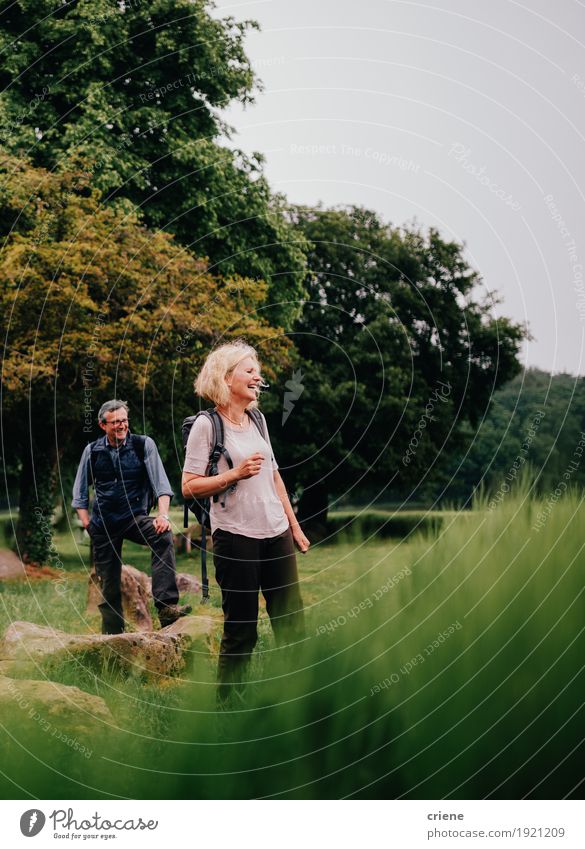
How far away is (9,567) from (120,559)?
36.2 feet

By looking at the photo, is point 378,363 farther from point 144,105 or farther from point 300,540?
point 300,540

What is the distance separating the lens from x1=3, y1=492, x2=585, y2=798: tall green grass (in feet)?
16.3

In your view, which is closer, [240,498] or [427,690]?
[427,690]

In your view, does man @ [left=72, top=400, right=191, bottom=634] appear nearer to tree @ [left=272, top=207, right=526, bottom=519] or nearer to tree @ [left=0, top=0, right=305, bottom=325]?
tree @ [left=0, top=0, right=305, bottom=325]

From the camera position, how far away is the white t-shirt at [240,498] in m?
6.21

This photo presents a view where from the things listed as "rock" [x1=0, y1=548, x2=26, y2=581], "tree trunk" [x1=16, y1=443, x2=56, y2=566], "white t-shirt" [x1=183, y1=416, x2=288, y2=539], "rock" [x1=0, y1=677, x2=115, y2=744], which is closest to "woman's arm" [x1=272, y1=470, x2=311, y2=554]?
"white t-shirt" [x1=183, y1=416, x2=288, y2=539]

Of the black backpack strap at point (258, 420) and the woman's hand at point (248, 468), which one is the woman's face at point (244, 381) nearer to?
the black backpack strap at point (258, 420)

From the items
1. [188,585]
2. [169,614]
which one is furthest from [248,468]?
[188,585]

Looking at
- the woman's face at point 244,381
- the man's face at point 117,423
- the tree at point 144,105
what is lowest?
the man's face at point 117,423

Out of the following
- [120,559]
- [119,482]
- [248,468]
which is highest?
[248,468]

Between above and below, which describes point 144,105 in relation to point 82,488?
above

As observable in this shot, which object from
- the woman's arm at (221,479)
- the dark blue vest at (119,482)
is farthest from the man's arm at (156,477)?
the woman's arm at (221,479)

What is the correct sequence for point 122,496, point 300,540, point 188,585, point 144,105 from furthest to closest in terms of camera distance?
point 144,105 → point 188,585 → point 122,496 → point 300,540

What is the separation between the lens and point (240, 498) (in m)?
6.23
